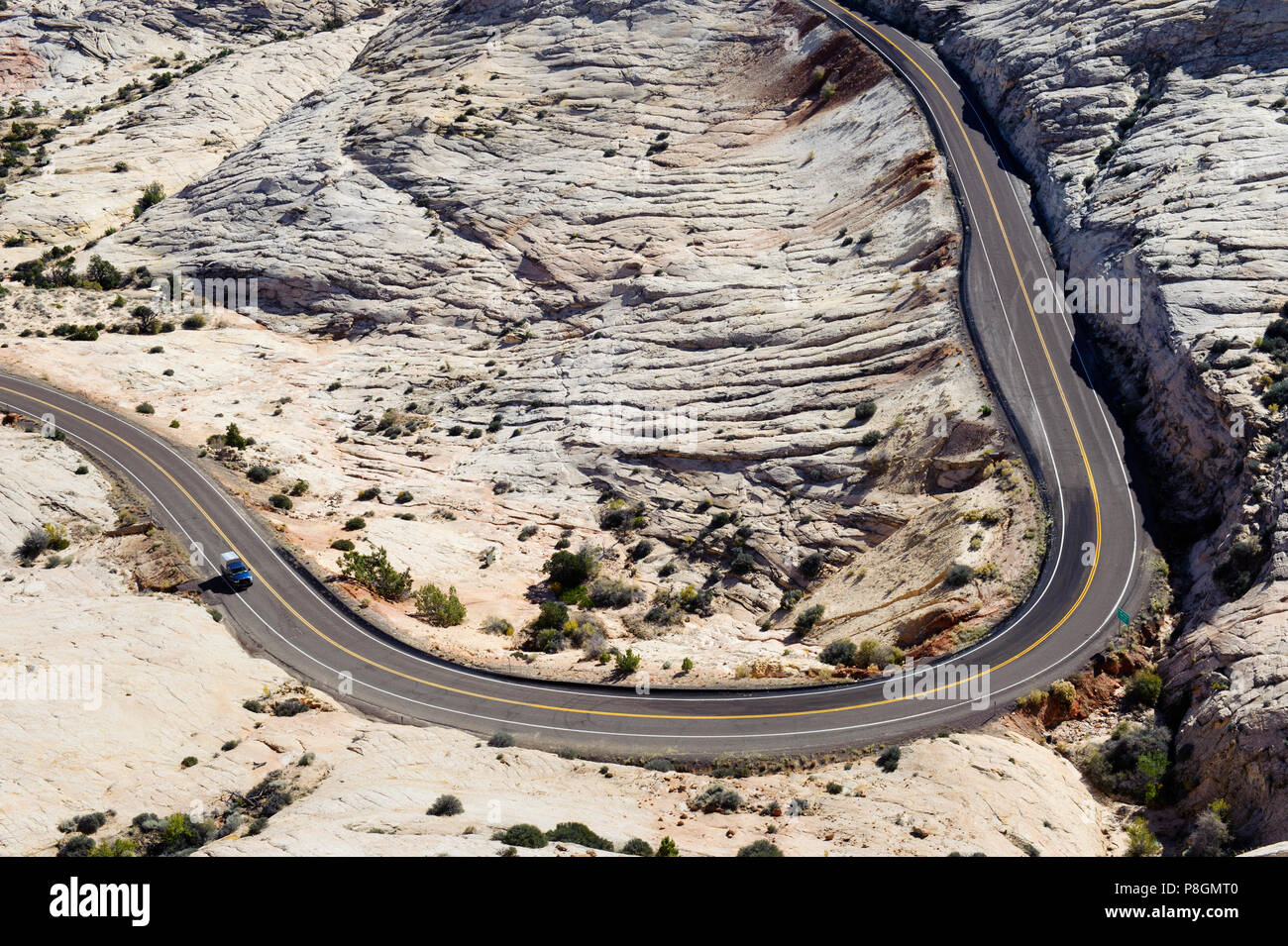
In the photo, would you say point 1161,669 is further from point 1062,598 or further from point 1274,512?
point 1274,512

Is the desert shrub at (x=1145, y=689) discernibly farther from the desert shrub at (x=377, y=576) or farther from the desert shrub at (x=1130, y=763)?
the desert shrub at (x=377, y=576)

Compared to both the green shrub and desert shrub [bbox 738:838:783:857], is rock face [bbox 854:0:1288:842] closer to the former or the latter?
desert shrub [bbox 738:838:783:857]

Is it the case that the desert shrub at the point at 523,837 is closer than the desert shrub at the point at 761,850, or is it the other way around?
the desert shrub at the point at 523,837

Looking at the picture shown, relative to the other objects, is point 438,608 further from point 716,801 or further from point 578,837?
point 578,837

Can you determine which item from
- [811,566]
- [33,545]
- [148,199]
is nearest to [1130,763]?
[811,566]

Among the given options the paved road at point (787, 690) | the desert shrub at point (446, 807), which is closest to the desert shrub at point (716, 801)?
the paved road at point (787, 690)
